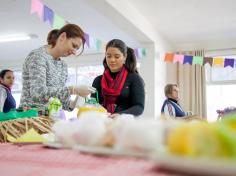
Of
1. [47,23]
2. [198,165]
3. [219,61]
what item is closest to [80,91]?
[198,165]

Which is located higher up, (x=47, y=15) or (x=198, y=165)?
(x=47, y=15)

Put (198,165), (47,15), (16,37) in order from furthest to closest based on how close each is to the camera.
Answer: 1. (16,37)
2. (47,15)
3. (198,165)

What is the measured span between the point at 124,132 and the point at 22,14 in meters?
4.18

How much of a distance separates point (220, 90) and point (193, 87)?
21.0 inches

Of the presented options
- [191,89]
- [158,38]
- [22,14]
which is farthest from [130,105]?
[191,89]

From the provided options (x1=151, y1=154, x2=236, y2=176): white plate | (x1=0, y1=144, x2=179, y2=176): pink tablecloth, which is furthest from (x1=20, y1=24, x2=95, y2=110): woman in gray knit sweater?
(x1=151, y1=154, x2=236, y2=176): white plate

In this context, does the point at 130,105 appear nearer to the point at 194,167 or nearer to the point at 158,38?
the point at 194,167

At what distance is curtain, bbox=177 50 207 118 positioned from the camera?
5.30m

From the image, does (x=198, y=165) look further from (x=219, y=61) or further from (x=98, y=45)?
(x=219, y=61)

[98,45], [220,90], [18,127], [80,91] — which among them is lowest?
[18,127]

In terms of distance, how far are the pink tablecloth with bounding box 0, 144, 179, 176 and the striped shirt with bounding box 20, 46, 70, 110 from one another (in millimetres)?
752

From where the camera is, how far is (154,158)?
0.86 feet

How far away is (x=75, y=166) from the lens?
36cm

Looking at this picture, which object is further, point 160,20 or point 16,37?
point 16,37
